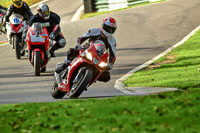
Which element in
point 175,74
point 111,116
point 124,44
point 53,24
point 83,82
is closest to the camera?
point 111,116

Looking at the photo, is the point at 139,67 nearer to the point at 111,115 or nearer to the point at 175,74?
the point at 175,74

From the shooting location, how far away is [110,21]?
1167cm

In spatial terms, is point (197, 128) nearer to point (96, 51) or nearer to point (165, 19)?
point (96, 51)

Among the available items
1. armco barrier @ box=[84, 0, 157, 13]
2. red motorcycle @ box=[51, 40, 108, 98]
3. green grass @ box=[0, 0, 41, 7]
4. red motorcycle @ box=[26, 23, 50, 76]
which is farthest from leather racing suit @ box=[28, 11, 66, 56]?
green grass @ box=[0, 0, 41, 7]

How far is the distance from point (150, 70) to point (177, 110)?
7.82m

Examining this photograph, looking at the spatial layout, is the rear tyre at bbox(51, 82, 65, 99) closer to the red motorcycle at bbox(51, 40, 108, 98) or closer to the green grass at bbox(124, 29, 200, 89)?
the red motorcycle at bbox(51, 40, 108, 98)

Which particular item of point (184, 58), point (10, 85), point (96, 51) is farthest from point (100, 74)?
point (184, 58)

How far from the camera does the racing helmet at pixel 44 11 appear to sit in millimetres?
15477

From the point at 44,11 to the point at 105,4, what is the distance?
18.2m

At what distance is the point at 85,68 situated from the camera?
415 inches

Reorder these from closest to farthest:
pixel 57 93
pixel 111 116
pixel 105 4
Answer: pixel 111 116, pixel 57 93, pixel 105 4

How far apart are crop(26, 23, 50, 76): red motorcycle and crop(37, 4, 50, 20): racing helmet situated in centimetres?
40

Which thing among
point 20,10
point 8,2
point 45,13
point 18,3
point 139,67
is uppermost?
point 45,13

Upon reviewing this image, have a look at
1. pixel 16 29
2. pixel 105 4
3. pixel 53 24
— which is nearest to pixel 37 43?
pixel 53 24
